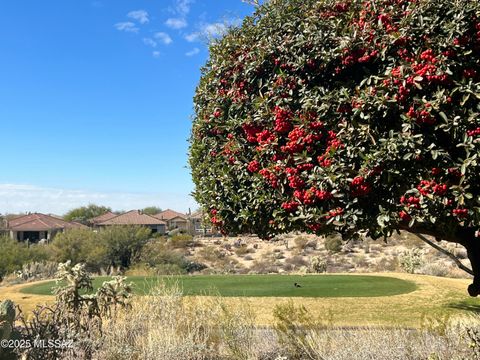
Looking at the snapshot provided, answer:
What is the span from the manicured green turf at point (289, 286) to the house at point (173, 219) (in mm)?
65242

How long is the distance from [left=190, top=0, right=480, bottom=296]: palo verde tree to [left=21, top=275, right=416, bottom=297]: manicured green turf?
8.74m

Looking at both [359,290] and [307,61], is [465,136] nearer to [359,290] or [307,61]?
[307,61]

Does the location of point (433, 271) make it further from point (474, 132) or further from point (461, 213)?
point (474, 132)

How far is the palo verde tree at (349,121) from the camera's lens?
4.25m

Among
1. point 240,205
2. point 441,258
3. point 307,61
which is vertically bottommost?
point 441,258

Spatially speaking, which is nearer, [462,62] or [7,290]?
[462,62]

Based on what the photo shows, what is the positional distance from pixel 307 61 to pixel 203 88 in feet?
5.94

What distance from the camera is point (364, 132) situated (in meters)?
4.45

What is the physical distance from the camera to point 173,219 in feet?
296

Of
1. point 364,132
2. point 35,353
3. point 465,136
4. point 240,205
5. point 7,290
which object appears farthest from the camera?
point 7,290

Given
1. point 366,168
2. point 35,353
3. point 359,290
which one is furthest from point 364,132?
point 359,290

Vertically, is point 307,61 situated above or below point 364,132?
above

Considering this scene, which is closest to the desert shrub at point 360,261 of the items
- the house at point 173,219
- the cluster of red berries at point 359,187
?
the cluster of red berries at point 359,187

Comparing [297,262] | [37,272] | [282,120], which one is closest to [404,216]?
[282,120]
